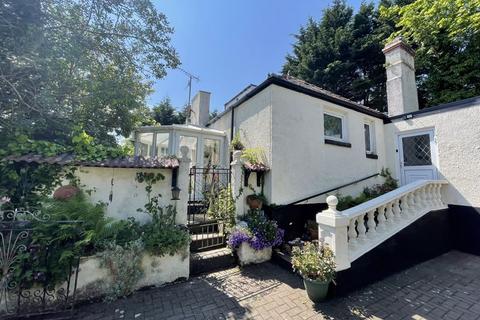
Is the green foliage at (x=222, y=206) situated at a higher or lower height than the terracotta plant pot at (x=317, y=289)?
higher

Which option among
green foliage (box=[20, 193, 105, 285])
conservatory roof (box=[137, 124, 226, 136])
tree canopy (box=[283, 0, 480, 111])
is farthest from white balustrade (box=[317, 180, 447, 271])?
tree canopy (box=[283, 0, 480, 111])

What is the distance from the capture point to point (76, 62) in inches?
176

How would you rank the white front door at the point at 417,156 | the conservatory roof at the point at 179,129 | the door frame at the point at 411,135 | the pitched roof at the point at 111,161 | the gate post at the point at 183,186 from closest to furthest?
the pitched roof at the point at 111,161, the gate post at the point at 183,186, the door frame at the point at 411,135, the white front door at the point at 417,156, the conservatory roof at the point at 179,129

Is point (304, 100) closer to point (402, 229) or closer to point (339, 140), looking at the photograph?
point (339, 140)

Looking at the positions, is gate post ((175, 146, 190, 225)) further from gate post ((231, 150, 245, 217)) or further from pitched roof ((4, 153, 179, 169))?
gate post ((231, 150, 245, 217))

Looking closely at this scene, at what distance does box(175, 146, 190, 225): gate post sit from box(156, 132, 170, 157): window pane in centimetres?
425

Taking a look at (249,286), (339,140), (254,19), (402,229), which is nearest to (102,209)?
(249,286)

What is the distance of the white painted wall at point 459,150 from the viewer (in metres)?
5.51

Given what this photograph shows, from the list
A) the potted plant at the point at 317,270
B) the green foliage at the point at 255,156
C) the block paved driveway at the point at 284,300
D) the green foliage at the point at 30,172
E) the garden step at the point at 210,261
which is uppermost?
the green foliage at the point at 255,156

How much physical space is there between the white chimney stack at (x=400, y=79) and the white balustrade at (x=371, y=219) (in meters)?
3.29

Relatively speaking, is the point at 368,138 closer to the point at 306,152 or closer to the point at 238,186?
the point at 306,152

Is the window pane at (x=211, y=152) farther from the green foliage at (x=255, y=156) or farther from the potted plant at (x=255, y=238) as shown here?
the potted plant at (x=255, y=238)

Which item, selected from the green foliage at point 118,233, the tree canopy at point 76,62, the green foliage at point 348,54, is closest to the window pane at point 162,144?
the tree canopy at point 76,62

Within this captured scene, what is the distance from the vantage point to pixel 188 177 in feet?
15.0
